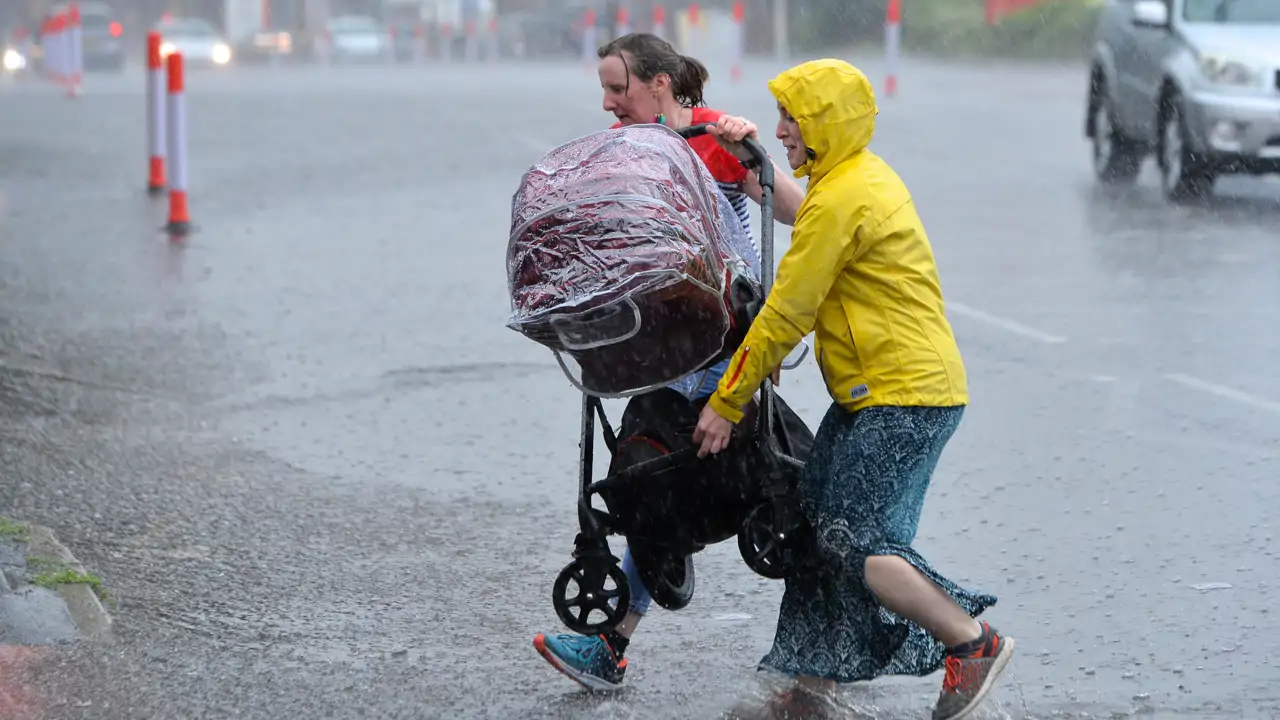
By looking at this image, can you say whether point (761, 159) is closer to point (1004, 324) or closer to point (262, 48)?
point (1004, 324)

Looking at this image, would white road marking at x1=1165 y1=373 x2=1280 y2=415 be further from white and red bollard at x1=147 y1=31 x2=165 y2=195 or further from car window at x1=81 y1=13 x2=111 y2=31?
car window at x1=81 y1=13 x2=111 y2=31

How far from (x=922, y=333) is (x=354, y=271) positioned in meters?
8.21

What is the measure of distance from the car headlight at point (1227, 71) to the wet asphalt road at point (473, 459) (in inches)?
37.2

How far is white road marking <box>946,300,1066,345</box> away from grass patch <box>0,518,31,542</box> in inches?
203

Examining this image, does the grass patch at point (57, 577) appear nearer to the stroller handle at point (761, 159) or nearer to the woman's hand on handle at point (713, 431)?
the woman's hand on handle at point (713, 431)

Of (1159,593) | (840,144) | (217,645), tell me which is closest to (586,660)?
(217,645)

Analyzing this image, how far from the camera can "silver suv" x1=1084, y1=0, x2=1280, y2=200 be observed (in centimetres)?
1398

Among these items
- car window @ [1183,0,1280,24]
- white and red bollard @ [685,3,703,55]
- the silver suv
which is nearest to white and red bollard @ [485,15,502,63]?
white and red bollard @ [685,3,703,55]

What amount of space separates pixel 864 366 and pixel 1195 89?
35.0 ft

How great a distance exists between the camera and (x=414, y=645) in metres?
5.20

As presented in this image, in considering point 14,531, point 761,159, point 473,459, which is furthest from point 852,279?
point 473,459

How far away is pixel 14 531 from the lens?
5.92 meters

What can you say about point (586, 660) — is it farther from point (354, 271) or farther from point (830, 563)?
point (354, 271)

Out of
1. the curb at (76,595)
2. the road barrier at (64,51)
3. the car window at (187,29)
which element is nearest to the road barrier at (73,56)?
the road barrier at (64,51)
